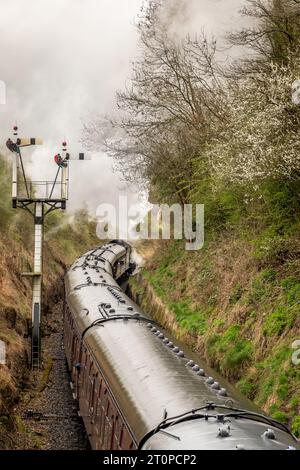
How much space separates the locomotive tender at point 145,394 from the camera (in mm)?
5191

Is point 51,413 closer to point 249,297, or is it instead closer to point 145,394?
point 249,297

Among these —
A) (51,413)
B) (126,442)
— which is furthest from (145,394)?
(51,413)

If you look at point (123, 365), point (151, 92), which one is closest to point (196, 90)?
point (151, 92)

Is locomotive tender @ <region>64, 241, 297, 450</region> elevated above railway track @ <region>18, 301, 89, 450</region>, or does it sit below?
above

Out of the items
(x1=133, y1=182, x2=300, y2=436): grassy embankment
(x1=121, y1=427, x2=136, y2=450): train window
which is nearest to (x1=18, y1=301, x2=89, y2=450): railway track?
(x1=133, y1=182, x2=300, y2=436): grassy embankment

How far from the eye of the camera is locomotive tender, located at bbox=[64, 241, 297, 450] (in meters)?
5.19

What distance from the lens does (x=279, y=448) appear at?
486 cm

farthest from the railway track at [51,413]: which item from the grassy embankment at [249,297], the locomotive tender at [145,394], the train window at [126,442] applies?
the train window at [126,442]

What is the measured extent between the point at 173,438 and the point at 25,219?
22.9m

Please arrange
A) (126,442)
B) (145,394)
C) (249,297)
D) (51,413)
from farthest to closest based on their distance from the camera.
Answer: (51,413)
(249,297)
(145,394)
(126,442)

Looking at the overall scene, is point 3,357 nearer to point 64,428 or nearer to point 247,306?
point 64,428

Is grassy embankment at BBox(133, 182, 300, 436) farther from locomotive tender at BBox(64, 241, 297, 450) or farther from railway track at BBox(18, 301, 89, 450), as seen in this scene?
Result: railway track at BBox(18, 301, 89, 450)

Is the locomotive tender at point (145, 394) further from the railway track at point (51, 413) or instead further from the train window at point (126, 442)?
the railway track at point (51, 413)

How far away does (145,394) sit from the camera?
21.4 ft
